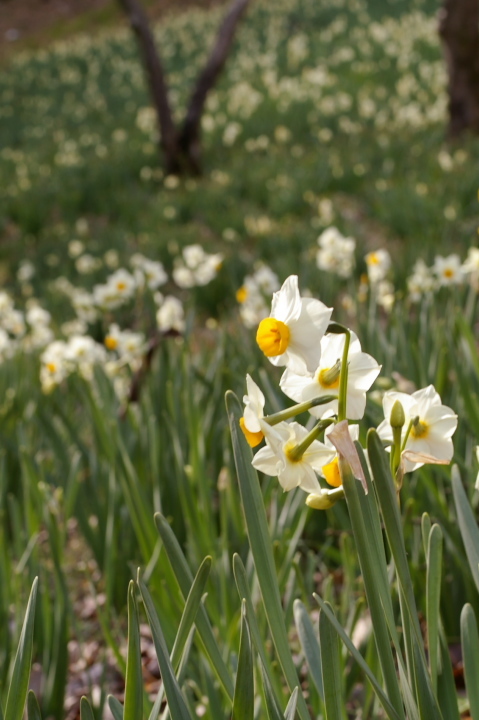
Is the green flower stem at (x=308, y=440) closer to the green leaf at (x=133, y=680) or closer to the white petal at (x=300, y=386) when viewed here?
the white petal at (x=300, y=386)

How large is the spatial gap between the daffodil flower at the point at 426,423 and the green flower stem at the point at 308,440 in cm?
8

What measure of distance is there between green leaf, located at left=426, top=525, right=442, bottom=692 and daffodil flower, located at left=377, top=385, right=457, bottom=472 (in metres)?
0.08

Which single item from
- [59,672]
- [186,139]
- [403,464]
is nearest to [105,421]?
[59,672]

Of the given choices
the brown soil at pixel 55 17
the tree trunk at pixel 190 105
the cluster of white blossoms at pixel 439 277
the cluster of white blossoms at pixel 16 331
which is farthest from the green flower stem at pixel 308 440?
the brown soil at pixel 55 17

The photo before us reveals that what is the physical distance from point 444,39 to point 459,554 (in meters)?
6.04

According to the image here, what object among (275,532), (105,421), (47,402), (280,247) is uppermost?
(280,247)

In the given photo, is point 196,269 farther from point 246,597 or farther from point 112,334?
point 246,597

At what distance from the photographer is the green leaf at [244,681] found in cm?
66

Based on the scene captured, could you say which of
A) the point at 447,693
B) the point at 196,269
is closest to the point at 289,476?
the point at 447,693

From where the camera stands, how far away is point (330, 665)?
638 millimetres

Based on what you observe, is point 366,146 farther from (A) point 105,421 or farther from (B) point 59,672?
(B) point 59,672

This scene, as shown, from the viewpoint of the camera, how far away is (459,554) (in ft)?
3.84

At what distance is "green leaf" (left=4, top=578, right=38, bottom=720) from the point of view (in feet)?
2.14

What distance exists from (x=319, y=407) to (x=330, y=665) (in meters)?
0.22
